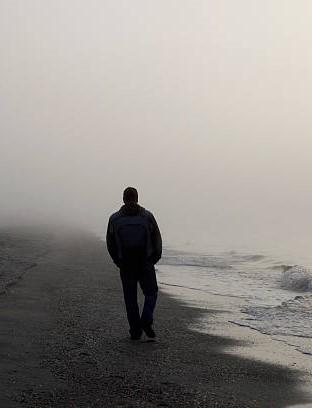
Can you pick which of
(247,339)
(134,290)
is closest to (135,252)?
(134,290)

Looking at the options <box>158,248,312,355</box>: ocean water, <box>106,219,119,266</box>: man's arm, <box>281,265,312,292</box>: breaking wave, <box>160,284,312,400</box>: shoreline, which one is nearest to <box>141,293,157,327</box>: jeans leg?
<box>106,219,119,266</box>: man's arm

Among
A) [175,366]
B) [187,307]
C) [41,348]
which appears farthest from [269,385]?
[187,307]

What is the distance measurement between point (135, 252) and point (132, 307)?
0.85 m

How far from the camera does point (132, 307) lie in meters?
8.14

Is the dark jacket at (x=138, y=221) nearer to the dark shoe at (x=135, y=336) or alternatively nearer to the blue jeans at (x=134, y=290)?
the blue jeans at (x=134, y=290)

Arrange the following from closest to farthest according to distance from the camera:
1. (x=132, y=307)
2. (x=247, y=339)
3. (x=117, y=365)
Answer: (x=117, y=365), (x=132, y=307), (x=247, y=339)

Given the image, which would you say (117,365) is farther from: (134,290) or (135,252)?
(135,252)

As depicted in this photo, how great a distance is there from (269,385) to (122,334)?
3.04 metres

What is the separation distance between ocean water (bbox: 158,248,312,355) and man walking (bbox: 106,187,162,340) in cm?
248

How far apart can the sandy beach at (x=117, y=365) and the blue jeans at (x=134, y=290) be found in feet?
1.03

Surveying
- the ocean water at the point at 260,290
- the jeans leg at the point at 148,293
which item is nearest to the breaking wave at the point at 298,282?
the ocean water at the point at 260,290

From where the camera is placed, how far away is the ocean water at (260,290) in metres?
10.2

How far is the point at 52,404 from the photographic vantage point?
489cm

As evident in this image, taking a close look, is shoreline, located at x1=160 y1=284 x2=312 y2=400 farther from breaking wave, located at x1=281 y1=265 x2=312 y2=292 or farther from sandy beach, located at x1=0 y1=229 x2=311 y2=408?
breaking wave, located at x1=281 y1=265 x2=312 y2=292
